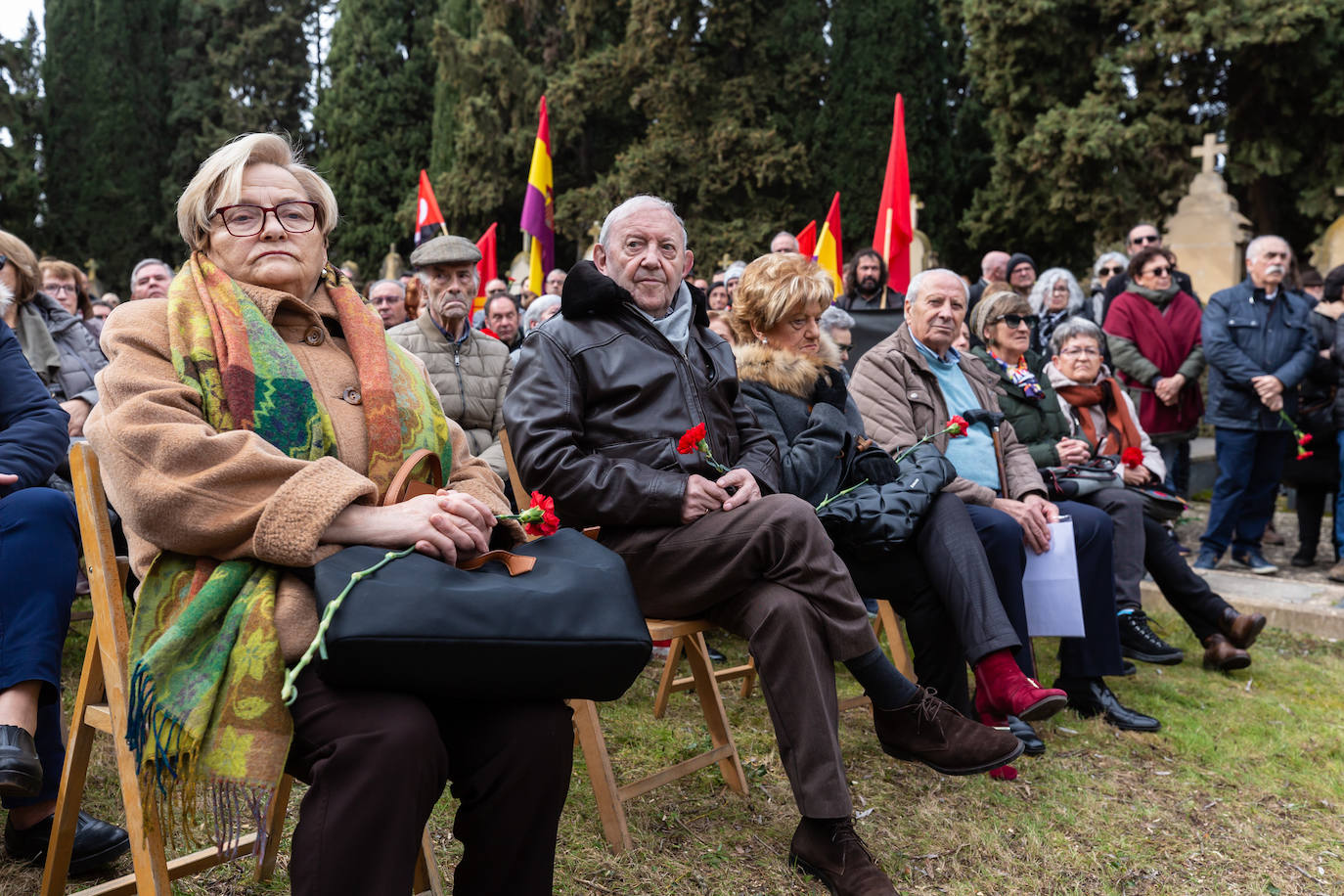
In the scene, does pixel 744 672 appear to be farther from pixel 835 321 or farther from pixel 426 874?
pixel 835 321

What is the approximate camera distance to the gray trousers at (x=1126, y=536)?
474cm

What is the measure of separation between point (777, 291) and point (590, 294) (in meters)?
0.84

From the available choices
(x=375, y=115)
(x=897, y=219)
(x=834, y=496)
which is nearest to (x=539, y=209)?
(x=897, y=219)

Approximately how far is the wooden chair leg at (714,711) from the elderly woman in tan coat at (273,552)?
3.94 feet

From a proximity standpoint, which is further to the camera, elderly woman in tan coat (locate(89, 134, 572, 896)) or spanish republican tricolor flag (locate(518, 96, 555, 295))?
spanish republican tricolor flag (locate(518, 96, 555, 295))

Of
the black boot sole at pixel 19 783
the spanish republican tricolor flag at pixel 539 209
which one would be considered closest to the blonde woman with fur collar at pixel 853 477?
the black boot sole at pixel 19 783

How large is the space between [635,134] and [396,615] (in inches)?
915

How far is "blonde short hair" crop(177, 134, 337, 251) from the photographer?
2.32m

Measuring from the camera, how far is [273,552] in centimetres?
198

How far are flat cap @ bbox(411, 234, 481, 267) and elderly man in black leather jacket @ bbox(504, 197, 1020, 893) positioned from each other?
1819 millimetres

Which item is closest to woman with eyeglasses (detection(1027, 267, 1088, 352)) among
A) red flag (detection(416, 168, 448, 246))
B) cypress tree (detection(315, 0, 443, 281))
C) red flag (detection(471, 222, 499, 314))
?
red flag (detection(471, 222, 499, 314))

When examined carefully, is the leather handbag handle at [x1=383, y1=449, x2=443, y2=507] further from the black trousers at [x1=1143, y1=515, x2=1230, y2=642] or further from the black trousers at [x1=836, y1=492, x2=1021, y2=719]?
the black trousers at [x1=1143, y1=515, x2=1230, y2=642]

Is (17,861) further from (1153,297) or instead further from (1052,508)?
(1153,297)

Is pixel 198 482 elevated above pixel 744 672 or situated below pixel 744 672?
above
